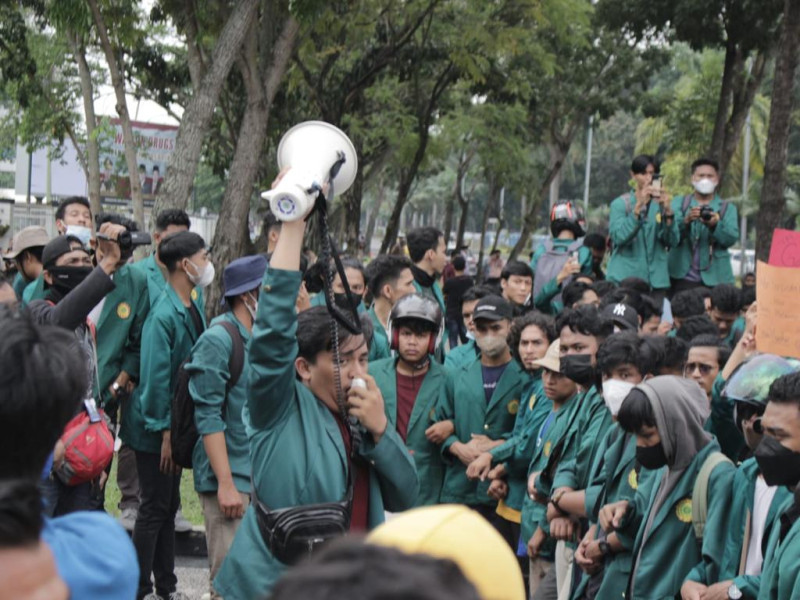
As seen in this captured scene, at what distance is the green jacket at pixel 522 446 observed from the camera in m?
5.84

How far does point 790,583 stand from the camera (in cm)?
355

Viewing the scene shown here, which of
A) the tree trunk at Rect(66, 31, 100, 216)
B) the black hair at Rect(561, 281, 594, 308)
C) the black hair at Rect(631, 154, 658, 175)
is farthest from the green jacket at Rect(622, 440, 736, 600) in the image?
the tree trunk at Rect(66, 31, 100, 216)

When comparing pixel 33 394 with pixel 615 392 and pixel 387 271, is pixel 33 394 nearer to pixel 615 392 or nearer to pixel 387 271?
pixel 615 392

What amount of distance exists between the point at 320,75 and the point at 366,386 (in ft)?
50.7

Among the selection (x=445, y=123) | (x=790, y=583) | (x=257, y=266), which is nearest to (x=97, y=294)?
(x=257, y=266)

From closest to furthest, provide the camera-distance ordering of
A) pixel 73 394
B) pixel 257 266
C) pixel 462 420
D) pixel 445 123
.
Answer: pixel 73 394
pixel 257 266
pixel 462 420
pixel 445 123

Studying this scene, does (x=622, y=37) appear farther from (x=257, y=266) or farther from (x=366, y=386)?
(x=366, y=386)

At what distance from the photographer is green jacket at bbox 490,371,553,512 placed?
19.2 feet

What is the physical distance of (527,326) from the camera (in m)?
6.29

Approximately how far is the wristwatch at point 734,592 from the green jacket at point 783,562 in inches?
3.8

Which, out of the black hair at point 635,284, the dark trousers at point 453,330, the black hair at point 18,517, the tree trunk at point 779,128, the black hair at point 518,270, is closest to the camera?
the black hair at point 18,517

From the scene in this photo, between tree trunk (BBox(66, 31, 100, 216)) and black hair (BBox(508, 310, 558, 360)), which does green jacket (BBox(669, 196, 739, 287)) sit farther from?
tree trunk (BBox(66, 31, 100, 216))

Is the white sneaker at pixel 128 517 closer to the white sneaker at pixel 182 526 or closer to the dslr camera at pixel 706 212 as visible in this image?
the white sneaker at pixel 182 526

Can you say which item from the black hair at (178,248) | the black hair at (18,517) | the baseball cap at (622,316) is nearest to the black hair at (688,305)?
the baseball cap at (622,316)
